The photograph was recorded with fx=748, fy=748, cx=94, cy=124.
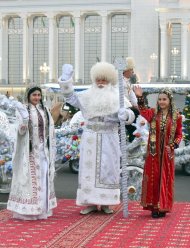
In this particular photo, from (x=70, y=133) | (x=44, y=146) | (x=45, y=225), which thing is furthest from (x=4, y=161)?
(x=70, y=133)

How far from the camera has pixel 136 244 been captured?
643cm

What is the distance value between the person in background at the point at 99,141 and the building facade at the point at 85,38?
142 feet

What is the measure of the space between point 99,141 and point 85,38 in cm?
4774

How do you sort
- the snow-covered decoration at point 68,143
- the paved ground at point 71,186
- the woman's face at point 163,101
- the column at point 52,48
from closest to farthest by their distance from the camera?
1. the woman's face at point 163,101
2. the paved ground at point 71,186
3. the snow-covered decoration at point 68,143
4. the column at point 52,48

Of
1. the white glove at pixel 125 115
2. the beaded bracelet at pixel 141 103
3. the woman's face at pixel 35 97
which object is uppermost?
the woman's face at pixel 35 97

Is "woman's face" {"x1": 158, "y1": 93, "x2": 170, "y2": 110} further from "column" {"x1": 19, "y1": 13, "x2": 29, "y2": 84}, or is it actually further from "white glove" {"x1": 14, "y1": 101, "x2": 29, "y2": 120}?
"column" {"x1": 19, "y1": 13, "x2": 29, "y2": 84}

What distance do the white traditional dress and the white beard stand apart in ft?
1.48

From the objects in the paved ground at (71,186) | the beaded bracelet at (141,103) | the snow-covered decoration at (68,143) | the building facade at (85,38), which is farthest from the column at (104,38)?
the beaded bracelet at (141,103)

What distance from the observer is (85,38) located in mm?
55406

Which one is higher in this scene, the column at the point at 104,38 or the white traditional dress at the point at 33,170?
the column at the point at 104,38

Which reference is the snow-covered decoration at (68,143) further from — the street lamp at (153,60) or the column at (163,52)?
the street lamp at (153,60)

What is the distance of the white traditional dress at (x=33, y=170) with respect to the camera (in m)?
7.73

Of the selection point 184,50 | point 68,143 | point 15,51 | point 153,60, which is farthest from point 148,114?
point 15,51

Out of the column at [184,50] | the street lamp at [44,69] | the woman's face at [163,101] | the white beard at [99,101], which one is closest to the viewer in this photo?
the woman's face at [163,101]
